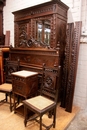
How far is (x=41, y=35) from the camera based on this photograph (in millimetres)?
2645

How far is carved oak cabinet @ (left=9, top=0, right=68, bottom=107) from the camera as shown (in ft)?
7.52

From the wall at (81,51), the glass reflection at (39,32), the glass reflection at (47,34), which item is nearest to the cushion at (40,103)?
the wall at (81,51)

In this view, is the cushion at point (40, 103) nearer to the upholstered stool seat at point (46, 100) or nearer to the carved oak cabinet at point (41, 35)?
the upholstered stool seat at point (46, 100)

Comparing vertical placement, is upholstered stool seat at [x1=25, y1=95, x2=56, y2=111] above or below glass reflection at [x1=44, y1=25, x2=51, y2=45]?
below

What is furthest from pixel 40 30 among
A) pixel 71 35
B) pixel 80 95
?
pixel 80 95

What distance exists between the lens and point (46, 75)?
2.18 metres

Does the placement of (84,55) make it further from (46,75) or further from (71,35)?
(46,75)

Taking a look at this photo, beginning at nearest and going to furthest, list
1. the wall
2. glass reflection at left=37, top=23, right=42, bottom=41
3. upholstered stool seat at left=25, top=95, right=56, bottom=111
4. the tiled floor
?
upholstered stool seat at left=25, top=95, right=56, bottom=111
the tiled floor
the wall
glass reflection at left=37, top=23, right=42, bottom=41

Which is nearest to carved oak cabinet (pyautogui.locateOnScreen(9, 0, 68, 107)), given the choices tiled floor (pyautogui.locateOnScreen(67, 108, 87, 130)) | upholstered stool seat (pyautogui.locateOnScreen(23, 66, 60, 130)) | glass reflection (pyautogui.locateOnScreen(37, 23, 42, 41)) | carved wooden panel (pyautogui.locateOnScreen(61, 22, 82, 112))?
glass reflection (pyautogui.locateOnScreen(37, 23, 42, 41))

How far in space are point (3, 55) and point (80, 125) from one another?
8.29 ft

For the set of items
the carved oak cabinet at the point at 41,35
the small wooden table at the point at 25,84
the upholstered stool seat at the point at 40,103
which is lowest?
the upholstered stool seat at the point at 40,103

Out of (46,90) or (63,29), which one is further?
(63,29)

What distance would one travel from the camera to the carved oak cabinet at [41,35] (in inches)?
90.3

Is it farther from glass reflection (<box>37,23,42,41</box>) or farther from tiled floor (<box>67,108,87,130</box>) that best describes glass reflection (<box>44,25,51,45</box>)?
tiled floor (<box>67,108,87,130</box>)
